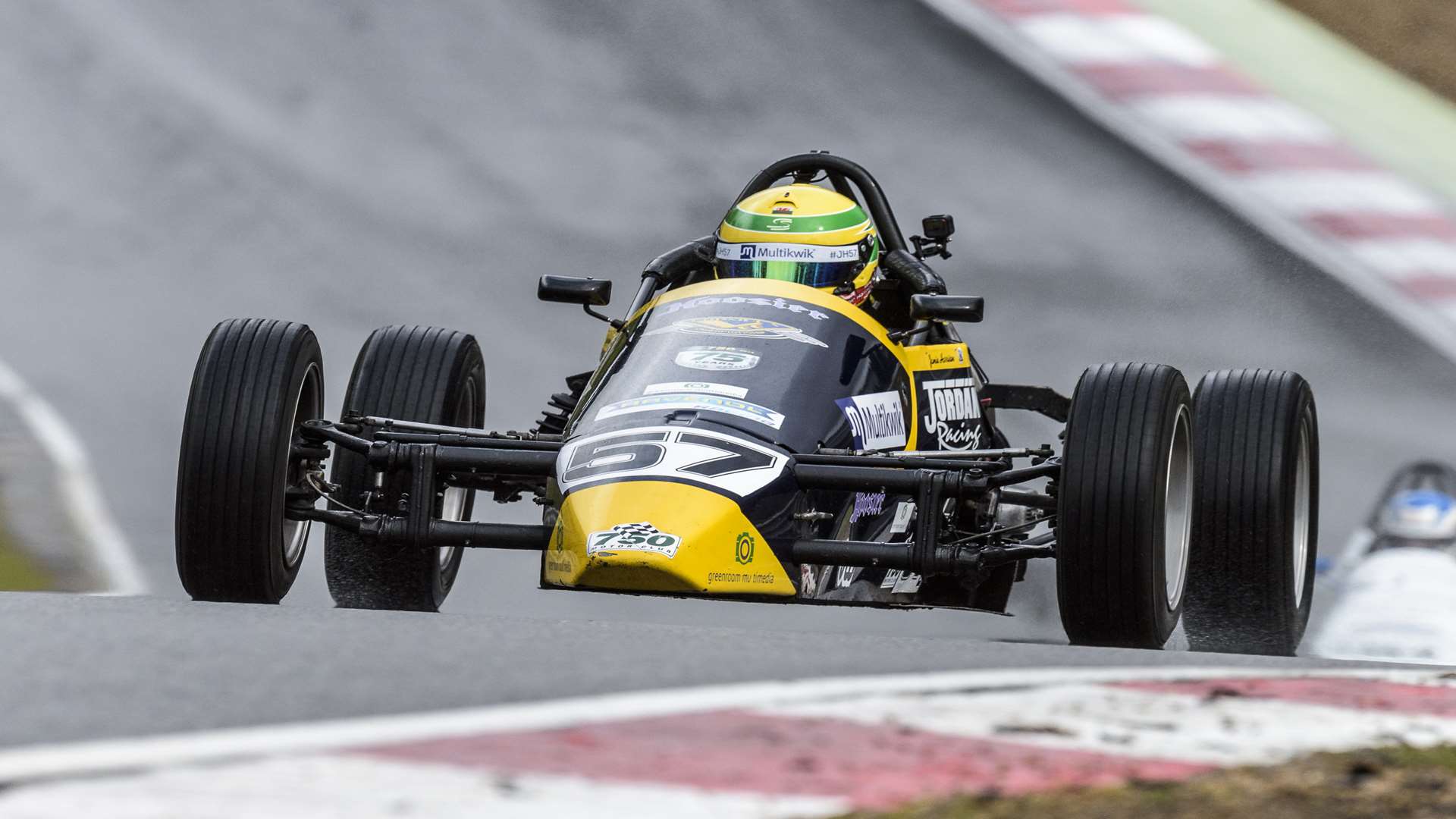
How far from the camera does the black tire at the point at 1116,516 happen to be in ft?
20.6

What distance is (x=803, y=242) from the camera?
25.8ft

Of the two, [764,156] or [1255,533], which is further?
[764,156]

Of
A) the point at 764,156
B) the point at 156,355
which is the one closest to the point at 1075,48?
the point at 764,156

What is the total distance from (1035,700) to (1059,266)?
349 inches

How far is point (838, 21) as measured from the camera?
14.7 m

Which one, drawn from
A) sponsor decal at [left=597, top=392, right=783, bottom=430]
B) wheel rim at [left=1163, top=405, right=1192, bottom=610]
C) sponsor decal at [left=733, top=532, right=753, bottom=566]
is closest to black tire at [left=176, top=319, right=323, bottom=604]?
sponsor decal at [left=597, top=392, right=783, bottom=430]

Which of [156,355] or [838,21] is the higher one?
[838,21]

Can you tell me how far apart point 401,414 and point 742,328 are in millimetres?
1414

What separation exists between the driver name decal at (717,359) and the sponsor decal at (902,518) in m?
0.79

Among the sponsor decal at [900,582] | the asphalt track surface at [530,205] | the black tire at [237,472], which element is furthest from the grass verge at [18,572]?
the sponsor decal at [900,582]

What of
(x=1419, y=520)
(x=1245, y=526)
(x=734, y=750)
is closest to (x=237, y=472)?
(x=1245, y=526)

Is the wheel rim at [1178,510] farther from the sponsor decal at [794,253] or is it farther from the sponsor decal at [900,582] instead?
the sponsor decal at [794,253]

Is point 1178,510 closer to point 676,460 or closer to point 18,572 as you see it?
point 676,460

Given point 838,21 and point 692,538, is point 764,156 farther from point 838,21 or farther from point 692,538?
point 692,538
